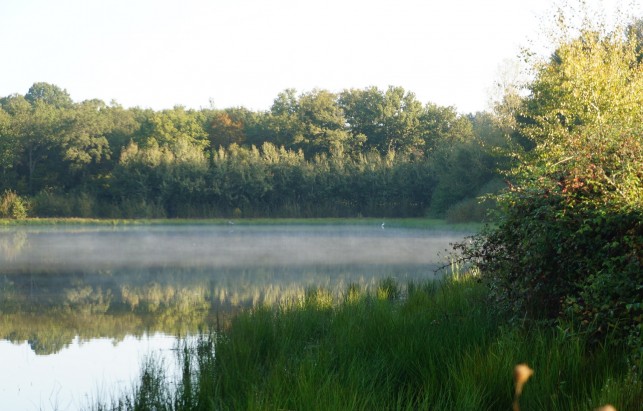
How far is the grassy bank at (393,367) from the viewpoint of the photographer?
4.46 metres

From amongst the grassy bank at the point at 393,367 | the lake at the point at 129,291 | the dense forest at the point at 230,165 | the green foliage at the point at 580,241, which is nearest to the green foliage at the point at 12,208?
the dense forest at the point at 230,165

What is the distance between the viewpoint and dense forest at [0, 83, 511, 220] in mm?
46750

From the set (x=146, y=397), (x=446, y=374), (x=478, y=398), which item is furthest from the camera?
(x=146, y=397)

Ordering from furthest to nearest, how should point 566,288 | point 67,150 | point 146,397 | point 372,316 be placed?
point 67,150 < point 372,316 < point 566,288 < point 146,397

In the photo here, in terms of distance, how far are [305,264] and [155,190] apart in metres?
32.2

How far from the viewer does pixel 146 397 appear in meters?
5.52

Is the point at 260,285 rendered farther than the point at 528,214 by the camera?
Yes

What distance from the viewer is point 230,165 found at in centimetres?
4903

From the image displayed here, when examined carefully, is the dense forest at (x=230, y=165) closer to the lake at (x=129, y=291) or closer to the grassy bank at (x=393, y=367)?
the lake at (x=129, y=291)

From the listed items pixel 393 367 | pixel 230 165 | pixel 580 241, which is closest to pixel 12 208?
pixel 230 165

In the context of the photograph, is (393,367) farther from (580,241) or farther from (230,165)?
(230,165)

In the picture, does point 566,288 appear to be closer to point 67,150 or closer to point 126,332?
point 126,332

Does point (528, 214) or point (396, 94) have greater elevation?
point (396, 94)

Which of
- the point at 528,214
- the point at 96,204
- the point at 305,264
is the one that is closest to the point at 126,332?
the point at 528,214
